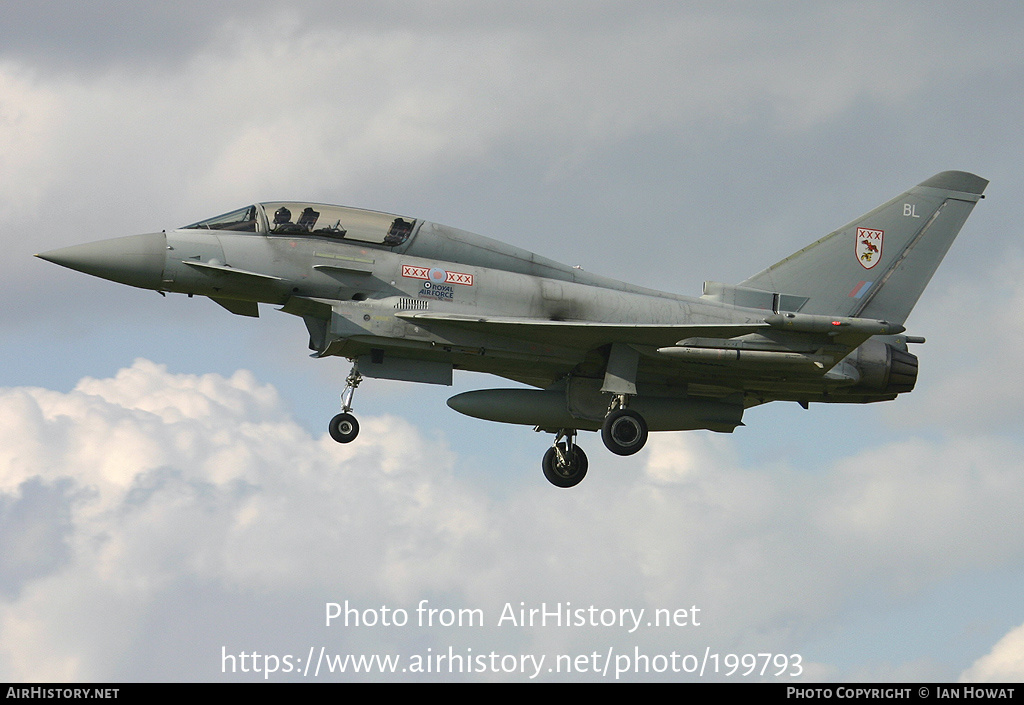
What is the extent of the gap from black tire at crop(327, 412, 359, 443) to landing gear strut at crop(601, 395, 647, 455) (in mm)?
4172

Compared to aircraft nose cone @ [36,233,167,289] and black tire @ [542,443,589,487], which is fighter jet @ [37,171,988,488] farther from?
black tire @ [542,443,589,487]

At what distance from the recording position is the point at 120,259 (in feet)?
64.2

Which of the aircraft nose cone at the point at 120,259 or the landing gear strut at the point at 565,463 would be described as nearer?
the aircraft nose cone at the point at 120,259

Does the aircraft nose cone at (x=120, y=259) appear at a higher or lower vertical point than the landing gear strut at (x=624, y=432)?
higher

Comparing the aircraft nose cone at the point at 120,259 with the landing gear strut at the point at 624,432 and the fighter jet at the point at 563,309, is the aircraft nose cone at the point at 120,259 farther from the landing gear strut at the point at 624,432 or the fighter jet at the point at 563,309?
the landing gear strut at the point at 624,432

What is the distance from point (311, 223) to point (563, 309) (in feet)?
14.6

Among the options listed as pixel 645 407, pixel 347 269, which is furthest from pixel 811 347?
pixel 347 269

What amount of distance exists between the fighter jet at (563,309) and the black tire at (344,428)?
23mm

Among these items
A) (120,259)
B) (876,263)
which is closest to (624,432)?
(876,263)

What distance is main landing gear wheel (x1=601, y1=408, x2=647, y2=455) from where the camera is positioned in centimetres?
2086

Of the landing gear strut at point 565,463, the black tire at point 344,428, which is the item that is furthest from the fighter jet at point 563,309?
the landing gear strut at point 565,463

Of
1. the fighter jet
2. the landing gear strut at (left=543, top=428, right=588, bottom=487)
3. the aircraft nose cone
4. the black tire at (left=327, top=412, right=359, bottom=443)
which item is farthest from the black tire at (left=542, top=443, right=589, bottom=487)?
the aircraft nose cone

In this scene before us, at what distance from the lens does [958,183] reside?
23641mm

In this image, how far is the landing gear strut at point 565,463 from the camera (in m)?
24.0
